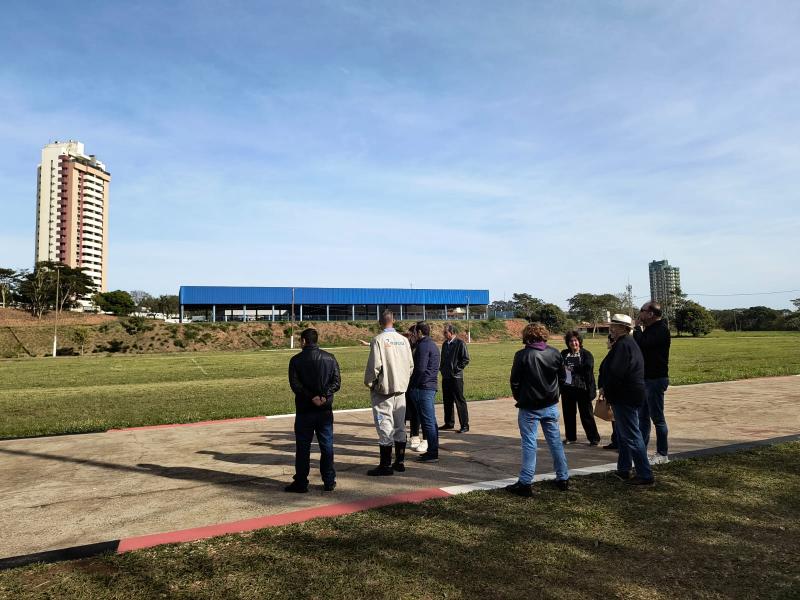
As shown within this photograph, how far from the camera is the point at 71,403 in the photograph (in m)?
13.7

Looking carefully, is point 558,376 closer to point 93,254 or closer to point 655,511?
point 655,511

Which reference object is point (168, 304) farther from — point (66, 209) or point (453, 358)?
point (453, 358)

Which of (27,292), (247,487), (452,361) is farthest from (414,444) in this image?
(27,292)

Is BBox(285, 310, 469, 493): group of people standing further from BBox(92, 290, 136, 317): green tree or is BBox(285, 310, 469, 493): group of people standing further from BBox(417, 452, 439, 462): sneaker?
BBox(92, 290, 136, 317): green tree

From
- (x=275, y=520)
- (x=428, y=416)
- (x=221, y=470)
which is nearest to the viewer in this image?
(x=275, y=520)

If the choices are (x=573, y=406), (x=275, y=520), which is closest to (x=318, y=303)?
(x=573, y=406)

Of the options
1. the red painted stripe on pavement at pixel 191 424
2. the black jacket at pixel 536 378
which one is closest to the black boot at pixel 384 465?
the black jacket at pixel 536 378

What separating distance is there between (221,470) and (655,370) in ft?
18.5

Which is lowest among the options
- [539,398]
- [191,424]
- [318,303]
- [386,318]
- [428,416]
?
[191,424]

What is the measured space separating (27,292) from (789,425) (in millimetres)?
95969

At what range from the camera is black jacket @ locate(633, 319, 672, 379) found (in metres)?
6.28

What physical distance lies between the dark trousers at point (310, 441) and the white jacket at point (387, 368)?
2.69ft

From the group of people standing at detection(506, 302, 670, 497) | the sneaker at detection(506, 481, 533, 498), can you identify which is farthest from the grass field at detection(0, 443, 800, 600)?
the group of people standing at detection(506, 302, 670, 497)

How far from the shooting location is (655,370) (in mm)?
6297
